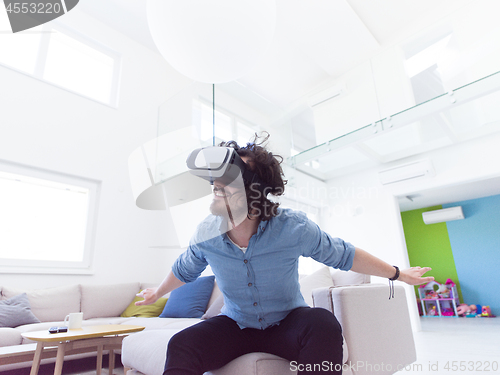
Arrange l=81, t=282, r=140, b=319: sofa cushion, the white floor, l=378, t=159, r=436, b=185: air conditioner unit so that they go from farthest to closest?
l=378, t=159, r=436, b=185: air conditioner unit, l=81, t=282, r=140, b=319: sofa cushion, the white floor

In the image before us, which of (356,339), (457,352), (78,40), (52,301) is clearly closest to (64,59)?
(78,40)

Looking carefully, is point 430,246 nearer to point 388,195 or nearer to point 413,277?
point 388,195

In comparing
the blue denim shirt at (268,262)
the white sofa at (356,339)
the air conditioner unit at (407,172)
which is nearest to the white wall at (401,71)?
the air conditioner unit at (407,172)

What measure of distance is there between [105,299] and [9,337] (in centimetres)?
93

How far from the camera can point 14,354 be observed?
1.44m

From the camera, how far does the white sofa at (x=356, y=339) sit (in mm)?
1018

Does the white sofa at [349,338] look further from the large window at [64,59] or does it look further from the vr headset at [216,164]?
the large window at [64,59]

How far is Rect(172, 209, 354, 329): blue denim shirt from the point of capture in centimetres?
96

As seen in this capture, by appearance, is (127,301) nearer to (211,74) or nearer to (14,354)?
(14,354)

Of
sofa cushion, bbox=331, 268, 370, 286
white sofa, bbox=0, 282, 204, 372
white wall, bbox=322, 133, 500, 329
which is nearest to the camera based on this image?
sofa cushion, bbox=331, 268, 370, 286

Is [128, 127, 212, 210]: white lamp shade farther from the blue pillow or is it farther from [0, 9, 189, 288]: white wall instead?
the blue pillow

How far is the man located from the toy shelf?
18.8 ft

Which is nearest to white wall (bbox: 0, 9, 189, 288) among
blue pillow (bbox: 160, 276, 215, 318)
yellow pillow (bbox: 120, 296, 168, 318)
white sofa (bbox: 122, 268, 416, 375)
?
Answer: yellow pillow (bbox: 120, 296, 168, 318)

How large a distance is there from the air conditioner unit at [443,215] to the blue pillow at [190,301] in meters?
5.39
